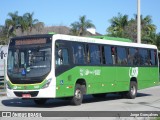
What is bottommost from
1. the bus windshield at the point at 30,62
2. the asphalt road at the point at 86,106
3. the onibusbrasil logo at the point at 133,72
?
the asphalt road at the point at 86,106

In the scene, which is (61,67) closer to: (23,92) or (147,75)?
(23,92)

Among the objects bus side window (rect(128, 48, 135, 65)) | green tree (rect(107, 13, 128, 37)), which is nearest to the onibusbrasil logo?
bus side window (rect(128, 48, 135, 65))

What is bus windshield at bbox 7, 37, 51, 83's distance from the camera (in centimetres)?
1730

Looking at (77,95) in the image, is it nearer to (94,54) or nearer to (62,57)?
(62,57)

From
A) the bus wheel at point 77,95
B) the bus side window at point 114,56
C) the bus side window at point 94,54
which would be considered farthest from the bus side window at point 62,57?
the bus side window at point 114,56

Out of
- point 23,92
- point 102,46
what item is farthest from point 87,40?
point 23,92

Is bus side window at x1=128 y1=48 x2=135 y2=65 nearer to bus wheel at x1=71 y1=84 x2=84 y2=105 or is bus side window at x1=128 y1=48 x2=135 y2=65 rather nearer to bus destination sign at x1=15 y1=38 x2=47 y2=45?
bus wheel at x1=71 y1=84 x2=84 y2=105

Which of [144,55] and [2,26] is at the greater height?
[2,26]

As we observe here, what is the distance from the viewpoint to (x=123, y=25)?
207ft

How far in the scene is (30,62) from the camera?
1752 cm

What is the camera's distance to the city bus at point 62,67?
56.7 ft

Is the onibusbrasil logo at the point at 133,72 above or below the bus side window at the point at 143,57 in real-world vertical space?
below

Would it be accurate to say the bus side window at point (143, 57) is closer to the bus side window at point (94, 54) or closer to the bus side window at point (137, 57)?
the bus side window at point (137, 57)

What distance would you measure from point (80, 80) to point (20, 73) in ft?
9.23
